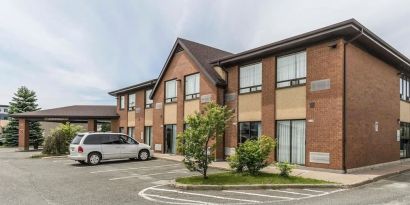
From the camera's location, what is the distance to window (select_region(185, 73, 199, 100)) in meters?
23.3

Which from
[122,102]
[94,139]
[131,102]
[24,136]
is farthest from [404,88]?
[24,136]

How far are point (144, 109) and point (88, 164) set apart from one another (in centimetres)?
1100

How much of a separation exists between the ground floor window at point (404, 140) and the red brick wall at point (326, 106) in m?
8.72

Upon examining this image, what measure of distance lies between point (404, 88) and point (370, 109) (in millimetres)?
6467

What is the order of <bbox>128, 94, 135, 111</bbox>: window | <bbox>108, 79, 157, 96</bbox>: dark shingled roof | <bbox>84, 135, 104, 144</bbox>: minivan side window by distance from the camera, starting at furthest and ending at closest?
1. <bbox>128, 94, 135, 111</bbox>: window
2. <bbox>108, 79, 157, 96</bbox>: dark shingled roof
3. <bbox>84, 135, 104, 144</bbox>: minivan side window

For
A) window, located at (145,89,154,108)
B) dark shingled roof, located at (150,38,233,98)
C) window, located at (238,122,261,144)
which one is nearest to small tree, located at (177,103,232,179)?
window, located at (238,122,261,144)

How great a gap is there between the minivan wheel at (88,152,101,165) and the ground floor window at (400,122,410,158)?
58.6 ft

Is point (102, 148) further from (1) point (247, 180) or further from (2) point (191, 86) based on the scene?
(1) point (247, 180)

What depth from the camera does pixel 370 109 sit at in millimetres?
17281

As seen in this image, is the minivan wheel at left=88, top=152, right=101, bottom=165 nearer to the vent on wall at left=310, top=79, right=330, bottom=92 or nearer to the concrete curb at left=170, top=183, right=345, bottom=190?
the concrete curb at left=170, top=183, right=345, bottom=190

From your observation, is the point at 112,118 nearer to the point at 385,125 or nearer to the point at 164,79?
the point at 164,79

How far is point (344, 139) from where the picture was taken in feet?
49.0

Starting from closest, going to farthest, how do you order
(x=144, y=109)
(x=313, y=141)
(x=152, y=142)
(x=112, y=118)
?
(x=313, y=141) < (x=152, y=142) < (x=144, y=109) < (x=112, y=118)

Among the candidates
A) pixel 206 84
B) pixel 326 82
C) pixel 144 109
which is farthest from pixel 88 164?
pixel 326 82
